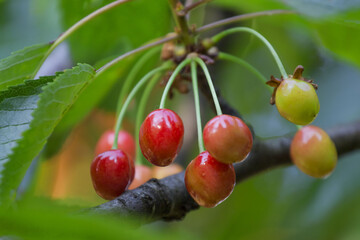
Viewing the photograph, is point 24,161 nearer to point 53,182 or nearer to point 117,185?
point 117,185

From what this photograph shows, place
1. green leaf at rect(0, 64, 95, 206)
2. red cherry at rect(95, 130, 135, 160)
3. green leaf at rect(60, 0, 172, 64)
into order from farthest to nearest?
green leaf at rect(60, 0, 172, 64), red cherry at rect(95, 130, 135, 160), green leaf at rect(0, 64, 95, 206)

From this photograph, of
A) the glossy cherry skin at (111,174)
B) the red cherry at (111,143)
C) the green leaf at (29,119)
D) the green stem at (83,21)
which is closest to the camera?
the green leaf at (29,119)

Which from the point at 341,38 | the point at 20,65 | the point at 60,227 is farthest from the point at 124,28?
the point at 60,227

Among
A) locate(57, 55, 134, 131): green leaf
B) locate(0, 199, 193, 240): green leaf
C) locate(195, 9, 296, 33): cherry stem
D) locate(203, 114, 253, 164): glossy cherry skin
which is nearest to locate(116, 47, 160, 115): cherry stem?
locate(57, 55, 134, 131): green leaf

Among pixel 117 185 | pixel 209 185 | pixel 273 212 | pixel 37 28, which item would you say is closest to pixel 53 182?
pixel 37 28

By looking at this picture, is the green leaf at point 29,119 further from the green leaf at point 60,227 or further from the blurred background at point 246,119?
the blurred background at point 246,119

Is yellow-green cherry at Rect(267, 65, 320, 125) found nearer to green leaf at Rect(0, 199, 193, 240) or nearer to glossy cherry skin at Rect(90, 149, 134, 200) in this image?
glossy cherry skin at Rect(90, 149, 134, 200)

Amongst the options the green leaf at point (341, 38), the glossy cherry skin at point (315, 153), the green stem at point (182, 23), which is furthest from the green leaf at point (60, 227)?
the green leaf at point (341, 38)
